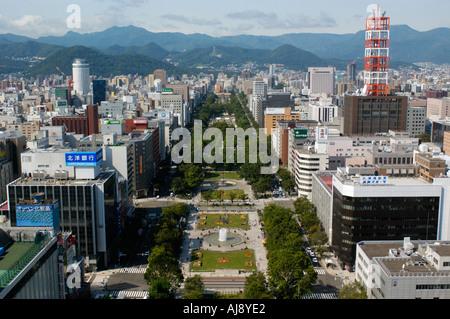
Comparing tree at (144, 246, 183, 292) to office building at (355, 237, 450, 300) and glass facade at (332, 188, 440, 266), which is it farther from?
glass facade at (332, 188, 440, 266)

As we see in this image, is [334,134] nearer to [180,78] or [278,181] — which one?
[278,181]

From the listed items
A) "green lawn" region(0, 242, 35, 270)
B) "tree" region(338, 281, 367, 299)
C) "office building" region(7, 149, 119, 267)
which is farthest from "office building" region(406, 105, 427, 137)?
"green lawn" region(0, 242, 35, 270)

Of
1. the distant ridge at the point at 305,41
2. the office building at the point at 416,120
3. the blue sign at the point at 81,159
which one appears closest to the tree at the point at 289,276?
the blue sign at the point at 81,159

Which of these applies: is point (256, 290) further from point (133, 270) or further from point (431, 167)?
point (431, 167)

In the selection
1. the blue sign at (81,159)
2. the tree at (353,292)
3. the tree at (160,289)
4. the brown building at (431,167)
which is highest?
the blue sign at (81,159)

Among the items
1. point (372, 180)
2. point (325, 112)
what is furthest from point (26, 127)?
point (372, 180)

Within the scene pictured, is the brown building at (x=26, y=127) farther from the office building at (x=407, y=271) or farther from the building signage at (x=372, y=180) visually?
the office building at (x=407, y=271)
